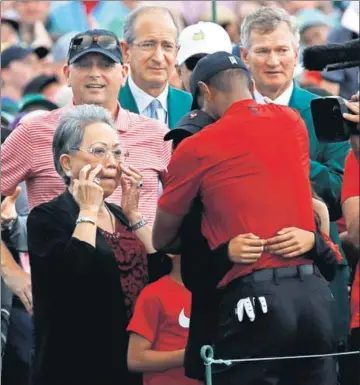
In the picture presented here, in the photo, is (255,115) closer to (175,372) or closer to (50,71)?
(175,372)

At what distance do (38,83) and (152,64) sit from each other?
349 cm

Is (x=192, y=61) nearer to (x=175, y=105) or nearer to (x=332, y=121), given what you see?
(x=175, y=105)

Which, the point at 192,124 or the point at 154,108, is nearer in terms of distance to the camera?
the point at 192,124

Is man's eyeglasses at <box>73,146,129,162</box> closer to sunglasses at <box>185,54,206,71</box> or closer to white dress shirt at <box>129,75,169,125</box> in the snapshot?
white dress shirt at <box>129,75,169,125</box>

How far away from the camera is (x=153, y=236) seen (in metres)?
6.30

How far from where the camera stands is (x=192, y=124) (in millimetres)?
6434

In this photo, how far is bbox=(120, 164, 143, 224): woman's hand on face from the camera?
22.6 feet

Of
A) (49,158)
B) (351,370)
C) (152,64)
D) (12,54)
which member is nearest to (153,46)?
(152,64)

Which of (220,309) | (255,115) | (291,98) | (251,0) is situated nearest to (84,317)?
(220,309)

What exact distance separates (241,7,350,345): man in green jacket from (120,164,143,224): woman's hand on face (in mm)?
848

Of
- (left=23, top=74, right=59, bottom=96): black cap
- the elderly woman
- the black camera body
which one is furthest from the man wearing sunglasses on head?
(left=23, top=74, right=59, bottom=96): black cap

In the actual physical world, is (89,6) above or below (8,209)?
above

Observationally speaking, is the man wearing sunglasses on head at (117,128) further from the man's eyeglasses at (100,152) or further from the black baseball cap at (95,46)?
the man's eyeglasses at (100,152)

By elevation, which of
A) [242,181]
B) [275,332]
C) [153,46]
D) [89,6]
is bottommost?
[275,332]
